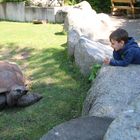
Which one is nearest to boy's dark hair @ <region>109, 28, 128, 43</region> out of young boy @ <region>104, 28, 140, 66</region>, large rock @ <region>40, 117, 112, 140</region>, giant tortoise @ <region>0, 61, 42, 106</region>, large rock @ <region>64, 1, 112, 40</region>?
young boy @ <region>104, 28, 140, 66</region>

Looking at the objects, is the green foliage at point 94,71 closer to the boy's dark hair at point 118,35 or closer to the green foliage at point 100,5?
the boy's dark hair at point 118,35

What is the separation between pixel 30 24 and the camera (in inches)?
489

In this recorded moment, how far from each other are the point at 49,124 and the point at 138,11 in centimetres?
926

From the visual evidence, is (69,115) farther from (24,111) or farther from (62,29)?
(62,29)

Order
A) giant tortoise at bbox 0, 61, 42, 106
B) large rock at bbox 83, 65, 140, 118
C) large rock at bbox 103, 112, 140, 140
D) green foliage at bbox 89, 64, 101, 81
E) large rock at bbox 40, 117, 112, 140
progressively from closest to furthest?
large rock at bbox 103, 112, 140, 140 < large rock at bbox 40, 117, 112, 140 < large rock at bbox 83, 65, 140, 118 < giant tortoise at bbox 0, 61, 42, 106 < green foliage at bbox 89, 64, 101, 81

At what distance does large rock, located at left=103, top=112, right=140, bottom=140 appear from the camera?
8.71 feet

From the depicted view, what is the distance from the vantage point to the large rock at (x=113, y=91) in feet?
13.6

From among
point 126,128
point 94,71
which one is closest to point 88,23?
point 94,71

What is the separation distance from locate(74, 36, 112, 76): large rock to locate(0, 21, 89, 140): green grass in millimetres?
183

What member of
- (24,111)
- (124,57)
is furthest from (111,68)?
(24,111)

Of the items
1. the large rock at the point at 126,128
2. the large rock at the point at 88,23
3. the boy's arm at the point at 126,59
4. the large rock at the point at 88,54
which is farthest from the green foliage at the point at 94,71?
the large rock at the point at 126,128

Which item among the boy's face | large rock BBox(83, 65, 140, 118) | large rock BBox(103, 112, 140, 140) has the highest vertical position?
the boy's face

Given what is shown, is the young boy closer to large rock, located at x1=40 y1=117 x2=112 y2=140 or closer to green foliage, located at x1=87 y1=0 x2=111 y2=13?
large rock, located at x1=40 y1=117 x2=112 y2=140

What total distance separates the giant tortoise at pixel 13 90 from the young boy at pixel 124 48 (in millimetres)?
1260
